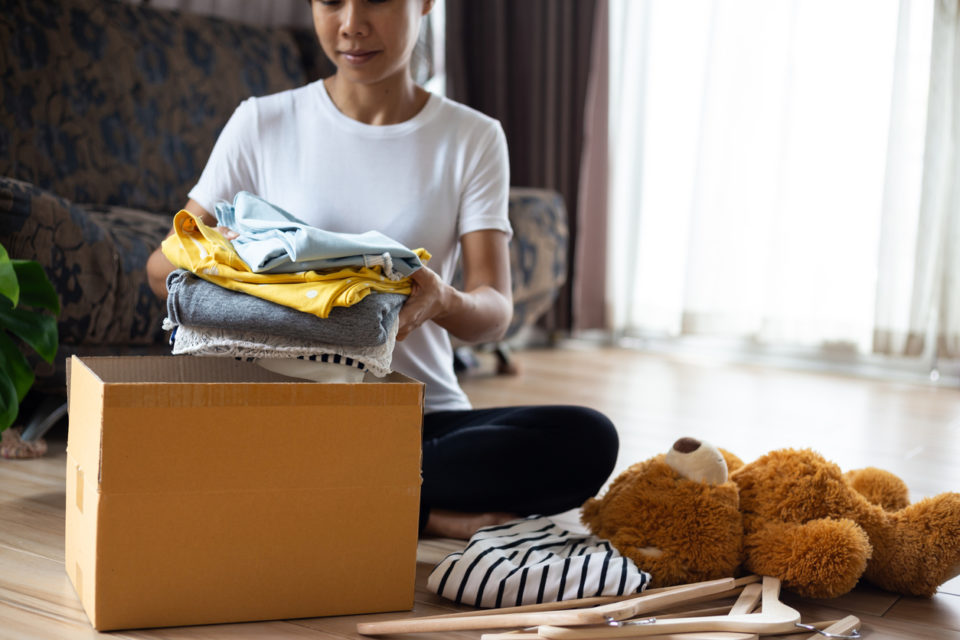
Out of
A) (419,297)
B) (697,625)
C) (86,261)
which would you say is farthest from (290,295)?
(86,261)

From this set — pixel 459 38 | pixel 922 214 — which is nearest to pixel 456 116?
pixel 922 214

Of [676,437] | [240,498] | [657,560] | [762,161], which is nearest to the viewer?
[240,498]

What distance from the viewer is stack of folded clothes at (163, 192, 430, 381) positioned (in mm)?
1068

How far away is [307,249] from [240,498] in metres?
0.27

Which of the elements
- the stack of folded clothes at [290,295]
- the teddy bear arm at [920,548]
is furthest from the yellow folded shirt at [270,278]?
the teddy bear arm at [920,548]

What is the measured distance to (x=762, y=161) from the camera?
3641mm

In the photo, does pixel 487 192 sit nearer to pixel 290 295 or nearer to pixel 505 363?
pixel 290 295

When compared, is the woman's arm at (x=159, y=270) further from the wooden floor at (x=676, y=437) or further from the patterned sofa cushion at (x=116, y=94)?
the patterned sofa cushion at (x=116, y=94)

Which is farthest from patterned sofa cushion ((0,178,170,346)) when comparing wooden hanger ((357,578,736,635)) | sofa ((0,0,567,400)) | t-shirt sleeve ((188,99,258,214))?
wooden hanger ((357,578,736,635))

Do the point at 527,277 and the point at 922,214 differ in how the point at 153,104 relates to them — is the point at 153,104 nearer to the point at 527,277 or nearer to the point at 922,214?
the point at 527,277

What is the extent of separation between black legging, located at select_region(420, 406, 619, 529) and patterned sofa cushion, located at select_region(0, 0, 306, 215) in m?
1.40

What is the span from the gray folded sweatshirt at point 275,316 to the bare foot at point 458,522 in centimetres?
44

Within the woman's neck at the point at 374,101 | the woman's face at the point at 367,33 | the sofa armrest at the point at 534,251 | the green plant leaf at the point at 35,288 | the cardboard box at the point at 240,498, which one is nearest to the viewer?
the cardboard box at the point at 240,498

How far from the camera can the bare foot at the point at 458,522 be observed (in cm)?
144
